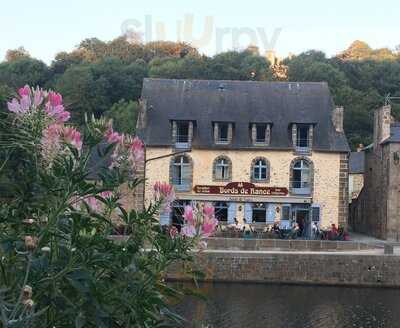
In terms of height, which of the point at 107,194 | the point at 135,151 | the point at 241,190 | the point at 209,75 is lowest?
the point at 107,194

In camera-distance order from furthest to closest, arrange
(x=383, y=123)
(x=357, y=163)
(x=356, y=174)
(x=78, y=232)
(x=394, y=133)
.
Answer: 1. (x=357, y=163)
2. (x=356, y=174)
3. (x=383, y=123)
4. (x=394, y=133)
5. (x=78, y=232)

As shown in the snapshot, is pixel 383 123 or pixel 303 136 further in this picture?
pixel 383 123

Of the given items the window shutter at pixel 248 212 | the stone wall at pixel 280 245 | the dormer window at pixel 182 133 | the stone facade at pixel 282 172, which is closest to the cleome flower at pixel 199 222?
the stone wall at pixel 280 245

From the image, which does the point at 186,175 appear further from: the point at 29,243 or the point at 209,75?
the point at 29,243

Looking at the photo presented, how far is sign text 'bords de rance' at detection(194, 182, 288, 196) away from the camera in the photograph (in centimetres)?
3625

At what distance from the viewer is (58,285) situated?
4.07 m

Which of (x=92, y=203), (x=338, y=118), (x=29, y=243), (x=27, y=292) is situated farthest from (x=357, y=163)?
(x=27, y=292)

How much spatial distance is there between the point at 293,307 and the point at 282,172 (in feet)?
51.7

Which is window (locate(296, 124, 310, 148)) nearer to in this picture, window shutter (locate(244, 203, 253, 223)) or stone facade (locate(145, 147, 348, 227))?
stone facade (locate(145, 147, 348, 227))

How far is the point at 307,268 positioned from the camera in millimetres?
26453

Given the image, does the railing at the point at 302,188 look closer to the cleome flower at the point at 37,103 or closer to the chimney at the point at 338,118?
the chimney at the point at 338,118

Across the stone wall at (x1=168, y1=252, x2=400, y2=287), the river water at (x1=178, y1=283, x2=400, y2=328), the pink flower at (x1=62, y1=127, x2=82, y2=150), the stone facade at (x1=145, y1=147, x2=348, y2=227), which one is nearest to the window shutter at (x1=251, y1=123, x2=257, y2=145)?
the stone facade at (x1=145, y1=147, x2=348, y2=227)

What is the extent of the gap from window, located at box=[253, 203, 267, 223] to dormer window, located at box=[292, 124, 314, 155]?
346 centimetres

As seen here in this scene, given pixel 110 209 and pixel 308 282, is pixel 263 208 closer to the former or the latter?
pixel 308 282
